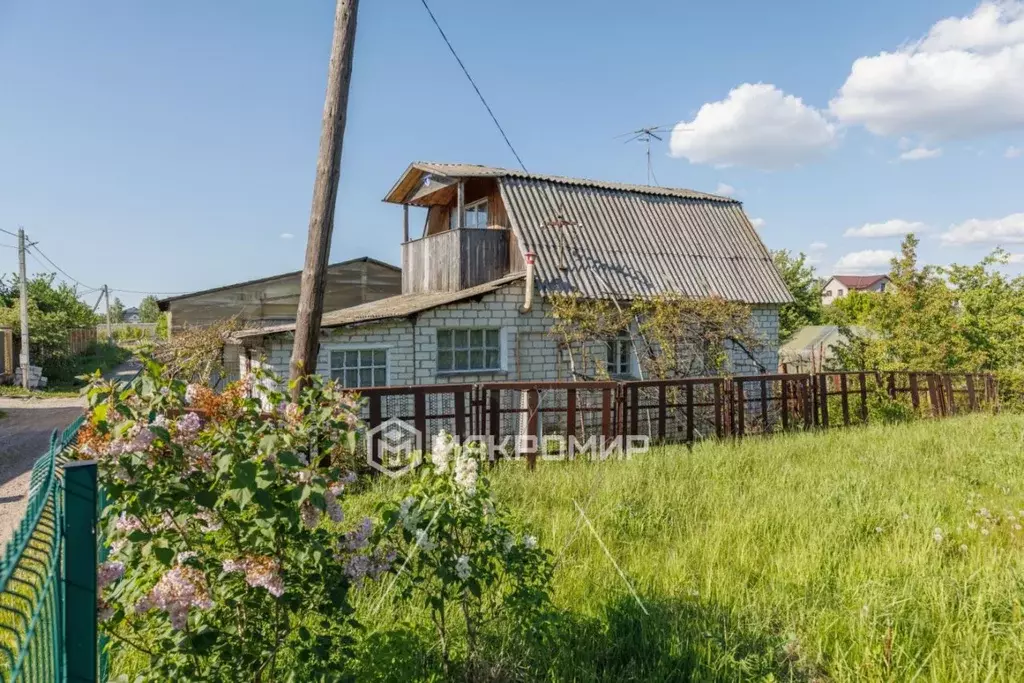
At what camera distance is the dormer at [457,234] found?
13.6 metres

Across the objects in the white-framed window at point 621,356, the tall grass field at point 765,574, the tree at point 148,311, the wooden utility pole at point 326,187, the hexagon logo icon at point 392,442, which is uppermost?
the tree at point 148,311

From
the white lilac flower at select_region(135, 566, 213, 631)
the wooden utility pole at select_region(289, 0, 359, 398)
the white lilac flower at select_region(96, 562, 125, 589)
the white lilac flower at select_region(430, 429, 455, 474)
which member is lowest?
the white lilac flower at select_region(135, 566, 213, 631)

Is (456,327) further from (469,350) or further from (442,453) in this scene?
(442,453)

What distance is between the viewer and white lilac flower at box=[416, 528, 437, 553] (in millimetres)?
2734

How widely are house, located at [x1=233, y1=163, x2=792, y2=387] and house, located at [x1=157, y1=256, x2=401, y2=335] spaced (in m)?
4.80

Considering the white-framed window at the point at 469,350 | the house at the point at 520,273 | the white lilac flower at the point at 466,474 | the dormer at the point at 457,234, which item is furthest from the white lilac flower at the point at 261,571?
the dormer at the point at 457,234

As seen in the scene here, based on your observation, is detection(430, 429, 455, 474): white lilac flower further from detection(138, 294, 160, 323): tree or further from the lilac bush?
detection(138, 294, 160, 323): tree

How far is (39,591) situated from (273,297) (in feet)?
67.8

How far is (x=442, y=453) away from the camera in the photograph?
2.99 meters

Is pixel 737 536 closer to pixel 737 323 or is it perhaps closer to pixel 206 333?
pixel 737 323

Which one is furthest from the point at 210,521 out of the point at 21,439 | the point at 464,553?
the point at 21,439

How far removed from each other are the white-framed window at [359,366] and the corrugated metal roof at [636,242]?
3635 millimetres

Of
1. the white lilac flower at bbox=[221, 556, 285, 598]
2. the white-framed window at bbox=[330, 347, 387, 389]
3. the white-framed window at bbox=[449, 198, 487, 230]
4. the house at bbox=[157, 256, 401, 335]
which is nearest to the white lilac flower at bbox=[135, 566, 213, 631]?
the white lilac flower at bbox=[221, 556, 285, 598]

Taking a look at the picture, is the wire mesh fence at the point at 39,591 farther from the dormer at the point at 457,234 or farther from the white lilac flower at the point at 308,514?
the dormer at the point at 457,234
